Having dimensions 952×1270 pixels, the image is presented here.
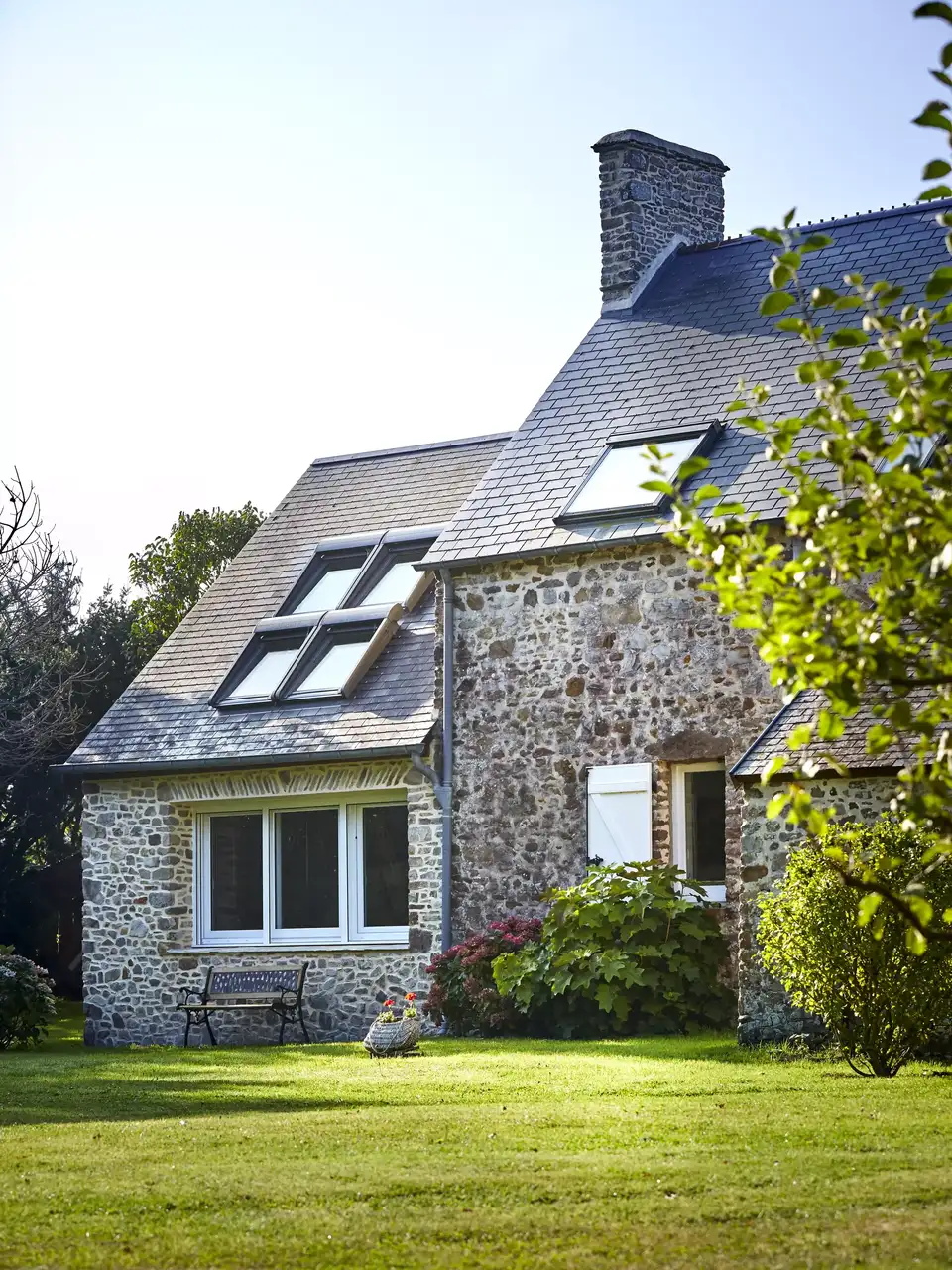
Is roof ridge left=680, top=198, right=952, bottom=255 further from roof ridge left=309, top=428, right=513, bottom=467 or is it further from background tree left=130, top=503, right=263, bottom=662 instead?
background tree left=130, top=503, right=263, bottom=662

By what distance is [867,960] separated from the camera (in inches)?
447

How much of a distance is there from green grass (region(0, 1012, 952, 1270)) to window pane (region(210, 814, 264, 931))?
276 inches

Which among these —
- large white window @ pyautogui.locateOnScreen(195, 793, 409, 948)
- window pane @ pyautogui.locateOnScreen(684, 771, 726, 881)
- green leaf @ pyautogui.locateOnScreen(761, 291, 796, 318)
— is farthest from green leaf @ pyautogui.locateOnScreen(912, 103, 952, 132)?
large white window @ pyautogui.locateOnScreen(195, 793, 409, 948)

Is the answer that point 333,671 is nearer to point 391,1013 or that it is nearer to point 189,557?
point 391,1013

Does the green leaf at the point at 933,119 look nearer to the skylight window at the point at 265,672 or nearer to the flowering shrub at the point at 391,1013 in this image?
the flowering shrub at the point at 391,1013

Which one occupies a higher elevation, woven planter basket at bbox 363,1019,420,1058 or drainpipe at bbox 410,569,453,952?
drainpipe at bbox 410,569,453,952

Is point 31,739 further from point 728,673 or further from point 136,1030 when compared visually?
point 728,673

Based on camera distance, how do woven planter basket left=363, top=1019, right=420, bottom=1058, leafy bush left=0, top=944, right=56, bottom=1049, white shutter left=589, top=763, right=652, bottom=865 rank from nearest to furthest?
woven planter basket left=363, top=1019, right=420, bottom=1058 < white shutter left=589, top=763, right=652, bottom=865 < leafy bush left=0, top=944, right=56, bottom=1049

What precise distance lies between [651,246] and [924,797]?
607 inches

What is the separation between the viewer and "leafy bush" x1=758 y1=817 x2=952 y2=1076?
36.9 ft

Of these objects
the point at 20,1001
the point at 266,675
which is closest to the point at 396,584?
the point at 266,675

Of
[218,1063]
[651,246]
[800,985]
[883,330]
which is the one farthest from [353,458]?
[883,330]

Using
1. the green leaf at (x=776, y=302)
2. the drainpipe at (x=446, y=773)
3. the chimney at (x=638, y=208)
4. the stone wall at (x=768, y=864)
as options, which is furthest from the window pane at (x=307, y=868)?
the green leaf at (x=776, y=302)

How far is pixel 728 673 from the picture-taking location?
15.8m
